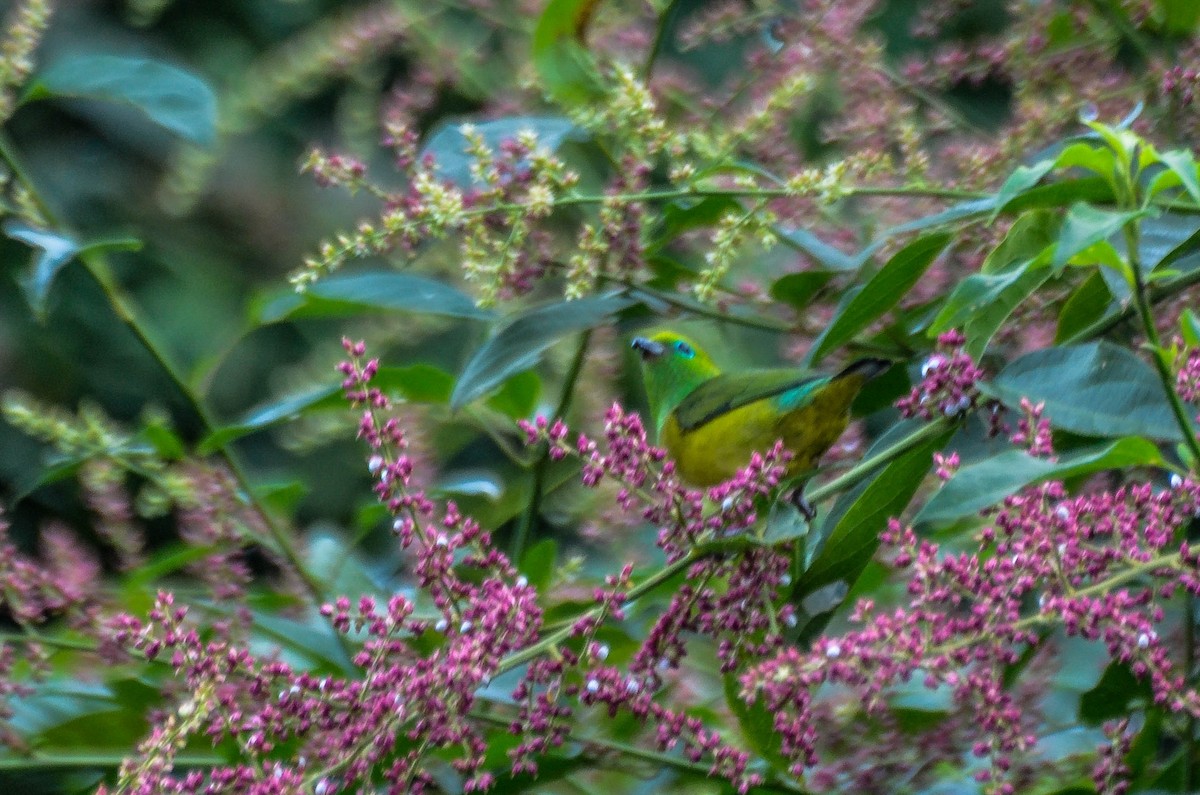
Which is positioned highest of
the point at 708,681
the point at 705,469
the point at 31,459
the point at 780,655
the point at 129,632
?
the point at 780,655

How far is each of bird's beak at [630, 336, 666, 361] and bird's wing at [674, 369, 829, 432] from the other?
5.1 inches

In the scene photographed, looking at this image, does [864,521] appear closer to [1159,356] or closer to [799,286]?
[1159,356]

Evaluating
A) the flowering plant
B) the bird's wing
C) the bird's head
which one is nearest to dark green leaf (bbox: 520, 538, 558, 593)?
the flowering plant

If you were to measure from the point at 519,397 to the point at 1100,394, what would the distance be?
729mm

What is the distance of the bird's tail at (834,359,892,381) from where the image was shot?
1370 mm

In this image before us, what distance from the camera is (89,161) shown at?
524 cm

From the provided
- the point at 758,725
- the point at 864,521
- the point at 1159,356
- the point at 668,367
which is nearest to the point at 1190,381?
the point at 1159,356

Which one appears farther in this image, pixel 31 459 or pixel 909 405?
pixel 31 459

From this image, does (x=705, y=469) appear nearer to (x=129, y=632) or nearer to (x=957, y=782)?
(x=957, y=782)

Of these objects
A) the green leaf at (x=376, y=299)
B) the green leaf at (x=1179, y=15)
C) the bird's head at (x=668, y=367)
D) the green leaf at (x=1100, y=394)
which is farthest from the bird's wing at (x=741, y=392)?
the green leaf at (x=1179, y=15)

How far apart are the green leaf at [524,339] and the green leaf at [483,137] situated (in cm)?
16

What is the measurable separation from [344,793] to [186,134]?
2.23ft

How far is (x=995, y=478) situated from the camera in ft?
2.92

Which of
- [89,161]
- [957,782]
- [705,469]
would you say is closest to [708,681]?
[705,469]
